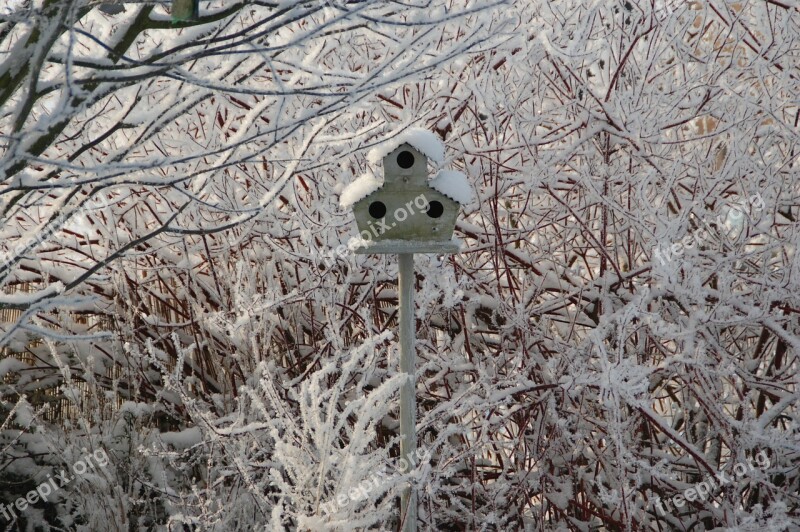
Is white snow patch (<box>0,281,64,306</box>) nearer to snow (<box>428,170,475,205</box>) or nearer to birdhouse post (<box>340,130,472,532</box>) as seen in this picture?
birdhouse post (<box>340,130,472,532</box>)

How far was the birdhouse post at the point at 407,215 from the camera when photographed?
3.21 meters

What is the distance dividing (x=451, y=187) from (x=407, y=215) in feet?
0.68

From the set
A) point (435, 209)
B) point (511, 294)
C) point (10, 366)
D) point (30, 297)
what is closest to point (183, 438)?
point (10, 366)

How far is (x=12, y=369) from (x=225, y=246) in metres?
1.83

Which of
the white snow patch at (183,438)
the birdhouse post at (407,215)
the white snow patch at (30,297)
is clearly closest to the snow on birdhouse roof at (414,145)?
the birdhouse post at (407,215)

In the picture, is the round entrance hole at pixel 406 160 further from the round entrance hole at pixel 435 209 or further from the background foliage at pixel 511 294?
the background foliage at pixel 511 294

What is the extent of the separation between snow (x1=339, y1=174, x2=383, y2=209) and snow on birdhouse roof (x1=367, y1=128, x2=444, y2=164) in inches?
3.4

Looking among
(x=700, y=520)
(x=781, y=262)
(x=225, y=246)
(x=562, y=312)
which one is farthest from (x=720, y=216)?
(x=225, y=246)

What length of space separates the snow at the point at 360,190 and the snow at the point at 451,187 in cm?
22

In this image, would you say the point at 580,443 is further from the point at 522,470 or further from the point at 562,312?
the point at 562,312

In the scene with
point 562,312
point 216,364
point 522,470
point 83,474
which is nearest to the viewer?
point 83,474

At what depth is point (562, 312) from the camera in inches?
192

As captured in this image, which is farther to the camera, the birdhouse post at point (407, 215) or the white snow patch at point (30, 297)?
the birdhouse post at point (407, 215)

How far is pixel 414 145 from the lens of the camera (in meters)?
3.20
